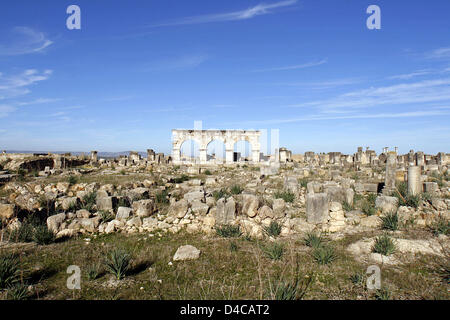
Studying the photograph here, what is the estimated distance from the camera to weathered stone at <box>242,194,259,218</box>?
26.1 feet

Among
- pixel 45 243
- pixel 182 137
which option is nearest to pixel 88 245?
pixel 45 243

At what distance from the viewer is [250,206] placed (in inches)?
315

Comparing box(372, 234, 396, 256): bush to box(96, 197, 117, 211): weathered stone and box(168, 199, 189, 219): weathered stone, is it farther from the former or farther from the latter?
box(96, 197, 117, 211): weathered stone

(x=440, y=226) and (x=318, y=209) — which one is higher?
(x=318, y=209)

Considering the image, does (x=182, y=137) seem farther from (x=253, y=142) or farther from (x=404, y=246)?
(x=404, y=246)

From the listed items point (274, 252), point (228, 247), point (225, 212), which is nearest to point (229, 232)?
point (228, 247)

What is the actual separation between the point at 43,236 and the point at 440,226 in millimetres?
9225

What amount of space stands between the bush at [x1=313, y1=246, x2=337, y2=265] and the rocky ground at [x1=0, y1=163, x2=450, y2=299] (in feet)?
0.07

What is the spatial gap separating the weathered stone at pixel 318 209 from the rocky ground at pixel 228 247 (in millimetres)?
27

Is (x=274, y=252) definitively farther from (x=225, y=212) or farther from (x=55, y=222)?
(x=55, y=222)

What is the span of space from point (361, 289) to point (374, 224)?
3.64 metres

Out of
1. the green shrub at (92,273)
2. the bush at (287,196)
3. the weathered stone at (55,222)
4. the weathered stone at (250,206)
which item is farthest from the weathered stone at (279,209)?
the weathered stone at (55,222)

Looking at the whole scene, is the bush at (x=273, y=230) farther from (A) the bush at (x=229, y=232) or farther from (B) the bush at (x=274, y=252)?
(B) the bush at (x=274, y=252)

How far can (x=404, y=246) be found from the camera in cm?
563
